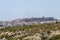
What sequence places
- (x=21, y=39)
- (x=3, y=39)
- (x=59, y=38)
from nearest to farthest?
(x=59, y=38) < (x=21, y=39) < (x=3, y=39)

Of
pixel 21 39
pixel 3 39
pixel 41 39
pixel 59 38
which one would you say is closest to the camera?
pixel 59 38

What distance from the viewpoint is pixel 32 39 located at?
3425cm

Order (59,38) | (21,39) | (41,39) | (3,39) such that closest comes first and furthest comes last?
(59,38), (41,39), (21,39), (3,39)

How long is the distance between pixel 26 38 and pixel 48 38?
4.47m

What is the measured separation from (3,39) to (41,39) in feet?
30.6

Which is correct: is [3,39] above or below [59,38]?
below

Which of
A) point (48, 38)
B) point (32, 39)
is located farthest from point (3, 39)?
point (48, 38)

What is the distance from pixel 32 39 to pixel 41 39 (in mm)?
1744

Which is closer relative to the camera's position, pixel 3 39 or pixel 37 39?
pixel 37 39

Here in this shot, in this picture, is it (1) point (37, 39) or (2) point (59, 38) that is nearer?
(2) point (59, 38)

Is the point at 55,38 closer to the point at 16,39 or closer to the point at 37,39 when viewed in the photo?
the point at 37,39

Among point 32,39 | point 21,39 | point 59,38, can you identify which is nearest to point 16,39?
point 21,39

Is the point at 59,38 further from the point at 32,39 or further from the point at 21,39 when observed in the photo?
the point at 21,39

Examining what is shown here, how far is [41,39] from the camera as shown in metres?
33.2
